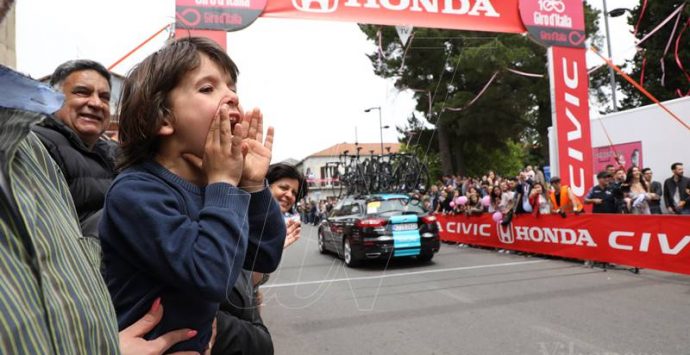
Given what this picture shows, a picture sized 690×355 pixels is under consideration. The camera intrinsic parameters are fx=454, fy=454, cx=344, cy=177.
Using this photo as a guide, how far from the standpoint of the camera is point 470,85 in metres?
22.2

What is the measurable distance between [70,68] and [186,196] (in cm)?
142

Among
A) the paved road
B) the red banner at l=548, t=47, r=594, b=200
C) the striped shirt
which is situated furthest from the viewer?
the red banner at l=548, t=47, r=594, b=200

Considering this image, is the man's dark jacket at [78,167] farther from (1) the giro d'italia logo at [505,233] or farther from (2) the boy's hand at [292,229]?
(1) the giro d'italia logo at [505,233]

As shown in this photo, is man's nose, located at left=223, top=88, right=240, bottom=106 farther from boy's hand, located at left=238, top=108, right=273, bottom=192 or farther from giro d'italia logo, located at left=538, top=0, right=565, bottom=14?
giro d'italia logo, located at left=538, top=0, right=565, bottom=14

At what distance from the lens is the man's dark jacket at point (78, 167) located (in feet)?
5.27

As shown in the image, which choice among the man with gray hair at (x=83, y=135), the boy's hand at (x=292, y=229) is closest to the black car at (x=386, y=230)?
the boy's hand at (x=292, y=229)

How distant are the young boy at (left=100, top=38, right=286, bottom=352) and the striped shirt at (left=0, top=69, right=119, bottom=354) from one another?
0.53 feet

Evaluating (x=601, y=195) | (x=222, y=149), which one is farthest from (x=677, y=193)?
(x=222, y=149)

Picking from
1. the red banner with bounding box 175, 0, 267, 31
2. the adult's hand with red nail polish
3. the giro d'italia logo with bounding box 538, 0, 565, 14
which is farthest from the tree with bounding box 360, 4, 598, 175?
the adult's hand with red nail polish

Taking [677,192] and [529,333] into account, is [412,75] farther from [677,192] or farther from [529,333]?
[529,333]

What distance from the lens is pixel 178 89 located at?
3.61 feet

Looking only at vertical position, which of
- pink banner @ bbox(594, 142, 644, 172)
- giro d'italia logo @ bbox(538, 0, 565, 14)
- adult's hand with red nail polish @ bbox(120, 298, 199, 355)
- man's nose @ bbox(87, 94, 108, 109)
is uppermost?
giro d'italia logo @ bbox(538, 0, 565, 14)

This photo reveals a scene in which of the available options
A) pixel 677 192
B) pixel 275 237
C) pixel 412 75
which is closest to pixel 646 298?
pixel 677 192

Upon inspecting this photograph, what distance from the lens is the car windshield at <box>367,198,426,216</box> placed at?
9273 millimetres
